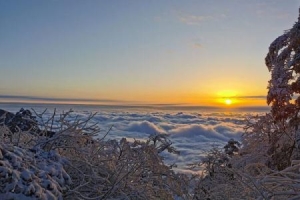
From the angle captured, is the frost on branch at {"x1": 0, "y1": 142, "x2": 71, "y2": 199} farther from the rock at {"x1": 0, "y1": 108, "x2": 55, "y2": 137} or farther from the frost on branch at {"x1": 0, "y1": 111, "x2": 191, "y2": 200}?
the rock at {"x1": 0, "y1": 108, "x2": 55, "y2": 137}

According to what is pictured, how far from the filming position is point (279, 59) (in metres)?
12.2

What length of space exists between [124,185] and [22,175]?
4.43ft

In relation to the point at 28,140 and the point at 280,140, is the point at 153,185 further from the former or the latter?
the point at 280,140

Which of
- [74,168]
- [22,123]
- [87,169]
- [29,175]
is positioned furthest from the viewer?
[22,123]

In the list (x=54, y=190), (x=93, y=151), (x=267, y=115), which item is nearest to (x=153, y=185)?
(x=93, y=151)

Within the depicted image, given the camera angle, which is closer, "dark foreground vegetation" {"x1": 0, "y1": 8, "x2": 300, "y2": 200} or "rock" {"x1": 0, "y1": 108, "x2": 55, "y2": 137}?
"dark foreground vegetation" {"x1": 0, "y1": 8, "x2": 300, "y2": 200}

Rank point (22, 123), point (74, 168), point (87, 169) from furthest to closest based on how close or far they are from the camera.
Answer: point (22, 123)
point (87, 169)
point (74, 168)

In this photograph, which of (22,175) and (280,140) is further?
(280,140)

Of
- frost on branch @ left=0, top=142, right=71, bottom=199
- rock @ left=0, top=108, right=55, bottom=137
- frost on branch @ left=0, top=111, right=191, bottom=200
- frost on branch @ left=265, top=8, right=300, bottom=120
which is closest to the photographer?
frost on branch @ left=0, top=142, right=71, bottom=199

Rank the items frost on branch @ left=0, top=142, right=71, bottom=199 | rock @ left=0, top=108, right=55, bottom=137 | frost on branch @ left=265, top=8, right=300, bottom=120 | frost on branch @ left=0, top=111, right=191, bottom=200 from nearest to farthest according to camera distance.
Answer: frost on branch @ left=0, top=142, right=71, bottom=199, frost on branch @ left=0, top=111, right=191, bottom=200, rock @ left=0, top=108, right=55, bottom=137, frost on branch @ left=265, top=8, right=300, bottom=120

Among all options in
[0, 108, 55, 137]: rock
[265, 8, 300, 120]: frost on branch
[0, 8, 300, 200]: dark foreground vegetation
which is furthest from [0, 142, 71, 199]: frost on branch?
[265, 8, 300, 120]: frost on branch

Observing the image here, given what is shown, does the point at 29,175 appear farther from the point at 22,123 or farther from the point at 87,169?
the point at 22,123

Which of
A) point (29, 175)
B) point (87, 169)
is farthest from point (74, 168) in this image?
point (29, 175)

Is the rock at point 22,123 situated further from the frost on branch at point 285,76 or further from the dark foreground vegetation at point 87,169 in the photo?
the frost on branch at point 285,76
